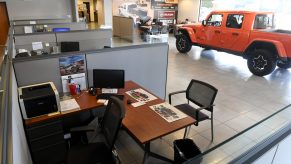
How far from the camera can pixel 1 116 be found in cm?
108

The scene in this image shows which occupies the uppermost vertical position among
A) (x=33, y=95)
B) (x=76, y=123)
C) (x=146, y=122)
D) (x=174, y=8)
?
(x=174, y=8)

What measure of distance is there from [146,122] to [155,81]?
1620mm

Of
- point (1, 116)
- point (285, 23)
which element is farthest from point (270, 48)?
point (1, 116)

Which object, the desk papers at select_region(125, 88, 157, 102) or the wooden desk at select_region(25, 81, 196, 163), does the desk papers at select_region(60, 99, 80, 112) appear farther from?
the desk papers at select_region(125, 88, 157, 102)

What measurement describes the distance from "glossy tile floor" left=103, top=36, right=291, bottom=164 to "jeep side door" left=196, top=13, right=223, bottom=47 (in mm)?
672

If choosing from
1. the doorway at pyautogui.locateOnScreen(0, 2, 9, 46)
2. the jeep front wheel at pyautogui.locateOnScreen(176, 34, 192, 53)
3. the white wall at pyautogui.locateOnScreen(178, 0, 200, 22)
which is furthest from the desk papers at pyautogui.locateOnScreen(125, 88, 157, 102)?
the white wall at pyautogui.locateOnScreen(178, 0, 200, 22)

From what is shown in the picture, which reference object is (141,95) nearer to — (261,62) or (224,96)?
(224,96)

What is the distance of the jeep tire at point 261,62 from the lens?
5182mm

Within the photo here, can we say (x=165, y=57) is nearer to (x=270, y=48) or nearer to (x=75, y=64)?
(x=75, y=64)

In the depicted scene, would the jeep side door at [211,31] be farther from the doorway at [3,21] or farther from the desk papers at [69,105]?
the doorway at [3,21]

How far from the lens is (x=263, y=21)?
561 cm

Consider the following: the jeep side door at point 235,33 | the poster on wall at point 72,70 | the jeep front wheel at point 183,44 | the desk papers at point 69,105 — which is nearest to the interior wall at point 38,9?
the jeep front wheel at point 183,44

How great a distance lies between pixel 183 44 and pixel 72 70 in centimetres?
569

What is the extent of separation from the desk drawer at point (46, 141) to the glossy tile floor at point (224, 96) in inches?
31.1
